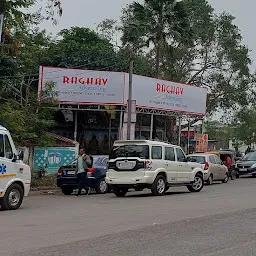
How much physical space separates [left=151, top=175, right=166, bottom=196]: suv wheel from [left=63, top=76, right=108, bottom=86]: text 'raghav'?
11234mm

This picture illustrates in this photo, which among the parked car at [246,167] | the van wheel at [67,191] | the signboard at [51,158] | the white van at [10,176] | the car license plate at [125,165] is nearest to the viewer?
the white van at [10,176]

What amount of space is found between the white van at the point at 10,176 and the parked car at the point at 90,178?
5464 millimetres

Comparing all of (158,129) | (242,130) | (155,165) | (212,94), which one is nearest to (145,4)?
(158,129)

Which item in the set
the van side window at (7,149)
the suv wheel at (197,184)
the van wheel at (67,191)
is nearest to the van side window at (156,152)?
the suv wheel at (197,184)

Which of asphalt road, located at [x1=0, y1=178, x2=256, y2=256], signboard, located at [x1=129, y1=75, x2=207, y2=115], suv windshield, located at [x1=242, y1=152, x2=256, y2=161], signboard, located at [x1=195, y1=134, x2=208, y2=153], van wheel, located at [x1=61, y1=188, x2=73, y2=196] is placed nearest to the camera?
asphalt road, located at [x1=0, y1=178, x2=256, y2=256]

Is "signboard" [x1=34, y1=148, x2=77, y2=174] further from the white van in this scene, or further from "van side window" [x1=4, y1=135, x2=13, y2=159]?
"van side window" [x1=4, y1=135, x2=13, y2=159]

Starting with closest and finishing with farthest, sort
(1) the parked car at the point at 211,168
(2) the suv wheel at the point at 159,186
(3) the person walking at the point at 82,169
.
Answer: (2) the suv wheel at the point at 159,186 → (3) the person walking at the point at 82,169 → (1) the parked car at the point at 211,168

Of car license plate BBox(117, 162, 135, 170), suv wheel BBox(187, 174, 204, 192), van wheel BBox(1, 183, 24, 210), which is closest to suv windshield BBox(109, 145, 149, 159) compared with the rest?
car license plate BBox(117, 162, 135, 170)

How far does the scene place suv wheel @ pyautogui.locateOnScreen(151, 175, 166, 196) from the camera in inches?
748

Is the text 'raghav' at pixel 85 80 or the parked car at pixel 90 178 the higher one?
the text 'raghav' at pixel 85 80

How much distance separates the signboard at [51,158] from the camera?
1049 inches

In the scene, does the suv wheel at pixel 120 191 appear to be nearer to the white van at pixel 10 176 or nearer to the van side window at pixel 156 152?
the van side window at pixel 156 152

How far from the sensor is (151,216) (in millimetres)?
12805

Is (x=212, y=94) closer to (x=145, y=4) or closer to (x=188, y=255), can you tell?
(x=145, y=4)
